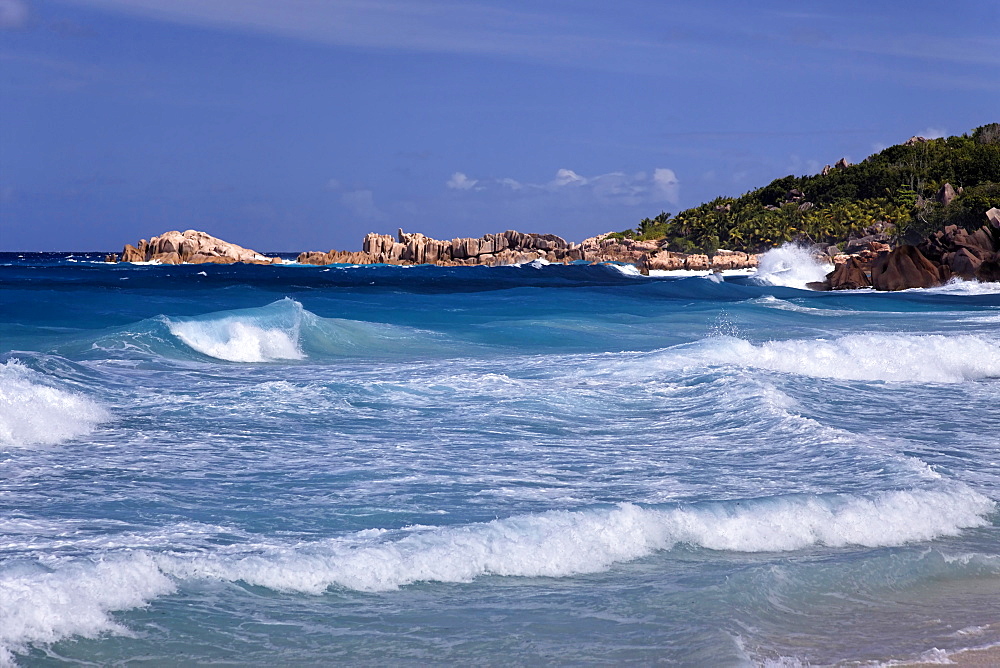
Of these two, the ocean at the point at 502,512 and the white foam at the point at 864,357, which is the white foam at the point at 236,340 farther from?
the white foam at the point at 864,357

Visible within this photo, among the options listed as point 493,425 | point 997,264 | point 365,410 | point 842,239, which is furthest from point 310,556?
point 842,239

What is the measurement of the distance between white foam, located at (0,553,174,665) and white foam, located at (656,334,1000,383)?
33.0 feet

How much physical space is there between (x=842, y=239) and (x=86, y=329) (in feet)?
263

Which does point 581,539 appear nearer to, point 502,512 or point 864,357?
point 502,512

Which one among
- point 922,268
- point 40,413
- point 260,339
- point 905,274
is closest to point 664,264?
point 922,268

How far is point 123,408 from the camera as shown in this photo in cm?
1086

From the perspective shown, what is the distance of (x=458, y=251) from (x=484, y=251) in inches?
125

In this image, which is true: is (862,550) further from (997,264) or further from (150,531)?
(997,264)

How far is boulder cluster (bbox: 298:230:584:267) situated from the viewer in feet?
357

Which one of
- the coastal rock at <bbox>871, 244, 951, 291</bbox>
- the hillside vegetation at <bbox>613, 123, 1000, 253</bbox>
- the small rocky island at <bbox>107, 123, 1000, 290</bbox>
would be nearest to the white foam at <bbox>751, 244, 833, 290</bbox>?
the small rocky island at <bbox>107, 123, 1000, 290</bbox>

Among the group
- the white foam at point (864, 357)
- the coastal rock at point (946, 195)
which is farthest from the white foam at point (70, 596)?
the coastal rock at point (946, 195)

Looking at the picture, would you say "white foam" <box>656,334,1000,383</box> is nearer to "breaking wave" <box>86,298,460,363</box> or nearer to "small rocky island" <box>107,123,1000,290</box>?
"breaking wave" <box>86,298,460,363</box>

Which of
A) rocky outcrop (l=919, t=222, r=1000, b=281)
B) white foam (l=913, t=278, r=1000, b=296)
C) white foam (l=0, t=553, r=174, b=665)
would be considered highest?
rocky outcrop (l=919, t=222, r=1000, b=281)

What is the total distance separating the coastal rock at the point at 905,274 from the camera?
45.3 metres
